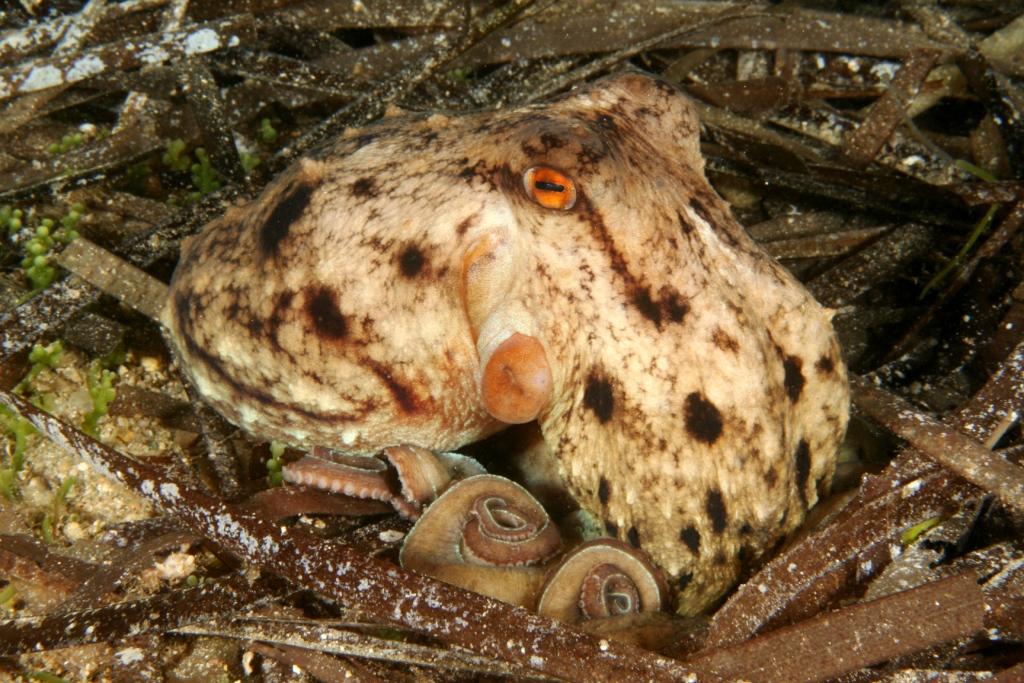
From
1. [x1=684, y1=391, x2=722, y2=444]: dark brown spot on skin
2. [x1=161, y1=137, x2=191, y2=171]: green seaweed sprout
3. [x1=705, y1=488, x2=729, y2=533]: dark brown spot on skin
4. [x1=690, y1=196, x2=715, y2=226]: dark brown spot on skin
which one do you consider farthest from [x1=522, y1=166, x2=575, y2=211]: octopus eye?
[x1=161, y1=137, x2=191, y2=171]: green seaweed sprout

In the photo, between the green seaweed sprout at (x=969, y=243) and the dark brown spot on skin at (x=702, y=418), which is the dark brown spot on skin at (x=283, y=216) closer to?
the dark brown spot on skin at (x=702, y=418)

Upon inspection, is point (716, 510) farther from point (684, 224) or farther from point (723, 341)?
point (684, 224)

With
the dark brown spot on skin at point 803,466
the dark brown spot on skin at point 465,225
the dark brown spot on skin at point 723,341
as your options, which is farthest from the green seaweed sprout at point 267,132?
the dark brown spot on skin at point 803,466

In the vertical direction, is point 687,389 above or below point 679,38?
below

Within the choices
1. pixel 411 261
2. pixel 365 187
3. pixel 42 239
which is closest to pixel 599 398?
pixel 411 261

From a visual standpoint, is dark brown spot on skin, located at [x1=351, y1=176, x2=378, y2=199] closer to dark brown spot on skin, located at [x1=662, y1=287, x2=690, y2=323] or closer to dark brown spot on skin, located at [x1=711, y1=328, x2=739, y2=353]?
dark brown spot on skin, located at [x1=662, y1=287, x2=690, y2=323]

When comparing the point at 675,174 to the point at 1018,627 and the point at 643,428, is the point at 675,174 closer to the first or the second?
the point at 643,428

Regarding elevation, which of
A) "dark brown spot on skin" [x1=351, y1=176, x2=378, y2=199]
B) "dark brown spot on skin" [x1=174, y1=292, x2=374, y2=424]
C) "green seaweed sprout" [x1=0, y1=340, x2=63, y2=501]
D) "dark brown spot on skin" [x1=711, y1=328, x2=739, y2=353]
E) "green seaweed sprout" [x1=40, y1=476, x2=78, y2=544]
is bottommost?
"green seaweed sprout" [x1=40, y1=476, x2=78, y2=544]

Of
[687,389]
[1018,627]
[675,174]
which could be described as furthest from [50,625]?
[1018,627]
